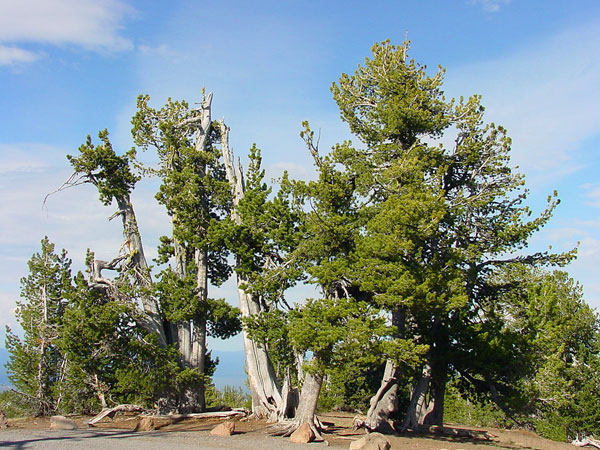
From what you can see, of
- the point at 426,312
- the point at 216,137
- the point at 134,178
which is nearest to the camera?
the point at 426,312

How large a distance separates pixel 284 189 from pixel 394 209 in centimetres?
437

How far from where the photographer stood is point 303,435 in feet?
42.1

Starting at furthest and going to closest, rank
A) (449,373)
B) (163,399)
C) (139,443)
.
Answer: (163,399)
(449,373)
(139,443)

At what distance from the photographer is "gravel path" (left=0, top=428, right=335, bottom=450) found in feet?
35.2

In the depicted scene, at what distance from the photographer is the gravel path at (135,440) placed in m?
10.7

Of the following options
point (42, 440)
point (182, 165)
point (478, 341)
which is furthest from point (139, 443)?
point (182, 165)

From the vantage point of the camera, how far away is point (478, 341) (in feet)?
47.5

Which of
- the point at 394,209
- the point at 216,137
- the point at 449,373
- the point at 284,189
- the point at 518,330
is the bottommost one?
the point at 449,373

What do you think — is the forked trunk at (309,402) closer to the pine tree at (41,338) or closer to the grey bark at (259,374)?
the grey bark at (259,374)

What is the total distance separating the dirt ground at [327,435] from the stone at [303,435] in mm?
313

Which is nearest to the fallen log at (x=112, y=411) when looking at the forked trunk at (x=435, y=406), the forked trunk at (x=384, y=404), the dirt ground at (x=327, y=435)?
the dirt ground at (x=327, y=435)

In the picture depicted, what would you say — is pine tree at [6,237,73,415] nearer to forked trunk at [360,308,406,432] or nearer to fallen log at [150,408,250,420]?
fallen log at [150,408,250,420]

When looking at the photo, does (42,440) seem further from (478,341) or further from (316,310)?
(478,341)

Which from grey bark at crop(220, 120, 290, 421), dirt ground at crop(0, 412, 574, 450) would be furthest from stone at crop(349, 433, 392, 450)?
grey bark at crop(220, 120, 290, 421)
